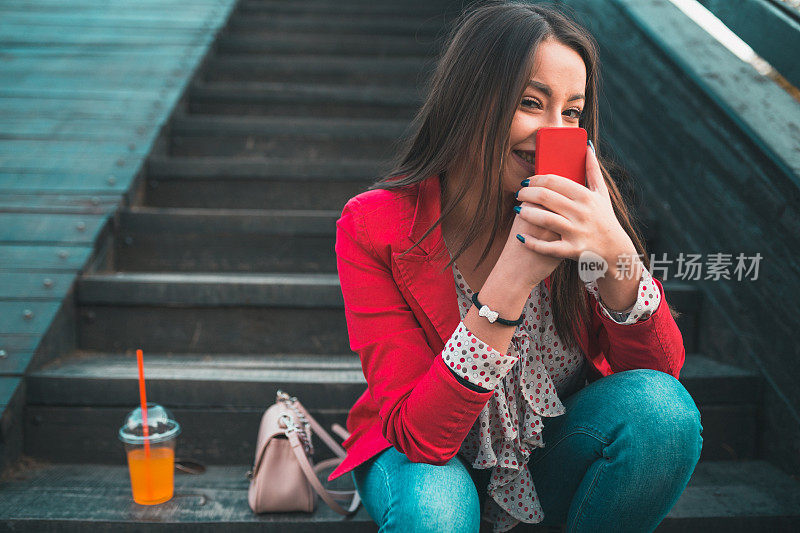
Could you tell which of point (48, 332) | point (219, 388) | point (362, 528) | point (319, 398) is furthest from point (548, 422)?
point (48, 332)

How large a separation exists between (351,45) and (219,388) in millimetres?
2541

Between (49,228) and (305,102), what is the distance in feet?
4.60

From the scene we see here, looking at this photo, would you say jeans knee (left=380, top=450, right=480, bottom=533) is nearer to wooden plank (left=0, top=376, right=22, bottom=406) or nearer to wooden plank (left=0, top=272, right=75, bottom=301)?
wooden plank (left=0, top=376, right=22, bottom=406)

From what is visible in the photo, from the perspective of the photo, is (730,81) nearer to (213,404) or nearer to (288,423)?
(288,423)

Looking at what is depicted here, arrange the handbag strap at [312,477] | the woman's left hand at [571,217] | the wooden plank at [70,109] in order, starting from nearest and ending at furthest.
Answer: the woman's left hand at [571,217], the handbag strap at [312,477], the wooden plank at [70,109]

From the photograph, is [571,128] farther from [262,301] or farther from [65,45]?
[65,45]

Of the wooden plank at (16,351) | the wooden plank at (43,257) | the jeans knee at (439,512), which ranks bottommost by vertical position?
the wooden plank at (16,351)

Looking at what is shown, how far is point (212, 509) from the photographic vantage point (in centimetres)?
151

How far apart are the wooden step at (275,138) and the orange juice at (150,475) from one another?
161cm

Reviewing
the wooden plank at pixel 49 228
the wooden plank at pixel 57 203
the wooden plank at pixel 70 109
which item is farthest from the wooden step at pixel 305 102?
the wooden plank at pixel 49 228

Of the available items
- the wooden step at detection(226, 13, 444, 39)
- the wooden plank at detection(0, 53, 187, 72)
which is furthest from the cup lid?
the wooden step at detection(226, 13, 444, 39)

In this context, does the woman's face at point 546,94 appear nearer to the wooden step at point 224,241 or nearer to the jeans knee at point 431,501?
the jeans knee at point 431,501

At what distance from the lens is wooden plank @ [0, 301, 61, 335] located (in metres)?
1.83

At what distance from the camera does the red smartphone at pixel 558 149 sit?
104 centimetres
